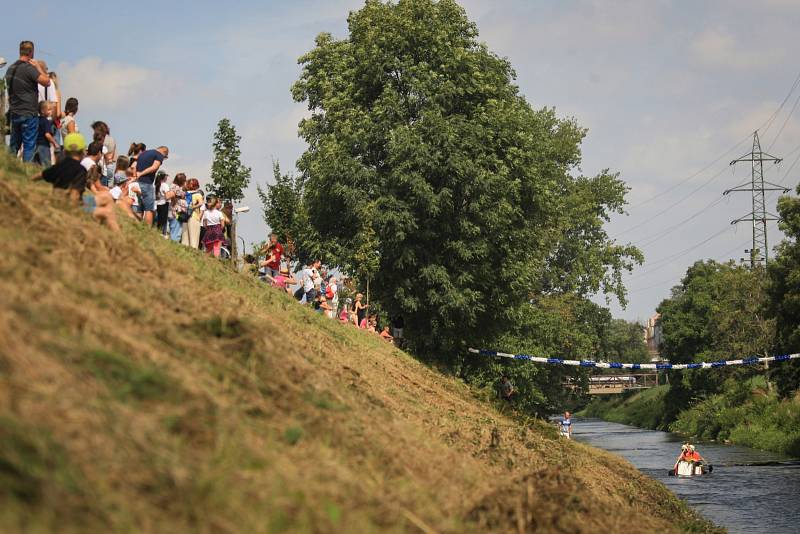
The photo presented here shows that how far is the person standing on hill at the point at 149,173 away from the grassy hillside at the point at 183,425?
2.92 m

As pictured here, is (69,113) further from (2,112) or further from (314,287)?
(314,287)

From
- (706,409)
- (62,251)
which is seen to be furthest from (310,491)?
(706,409)

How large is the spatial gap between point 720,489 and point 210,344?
28863 mm

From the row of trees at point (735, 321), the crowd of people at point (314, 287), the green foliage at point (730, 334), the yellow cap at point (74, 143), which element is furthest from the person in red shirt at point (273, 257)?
the green foliage at point (730, 334)

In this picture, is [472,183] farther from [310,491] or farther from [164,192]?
[310,491]

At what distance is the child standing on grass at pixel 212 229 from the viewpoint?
23.0m

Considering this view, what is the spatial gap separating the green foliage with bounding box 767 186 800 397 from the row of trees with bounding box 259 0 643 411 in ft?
45.0

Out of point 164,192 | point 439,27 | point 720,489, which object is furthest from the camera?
point 439,27

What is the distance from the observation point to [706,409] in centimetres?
7312

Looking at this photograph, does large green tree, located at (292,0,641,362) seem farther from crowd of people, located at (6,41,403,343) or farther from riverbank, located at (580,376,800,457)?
riverbank, located at (580,376,800,457)

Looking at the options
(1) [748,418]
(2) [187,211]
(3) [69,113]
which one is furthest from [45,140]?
Answer: (1) [748,418]

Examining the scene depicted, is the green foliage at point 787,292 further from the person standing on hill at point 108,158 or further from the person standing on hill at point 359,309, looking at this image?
the person standing on hill at point 108,158

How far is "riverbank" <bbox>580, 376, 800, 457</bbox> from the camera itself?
2112 inches

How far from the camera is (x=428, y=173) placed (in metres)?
37.2
